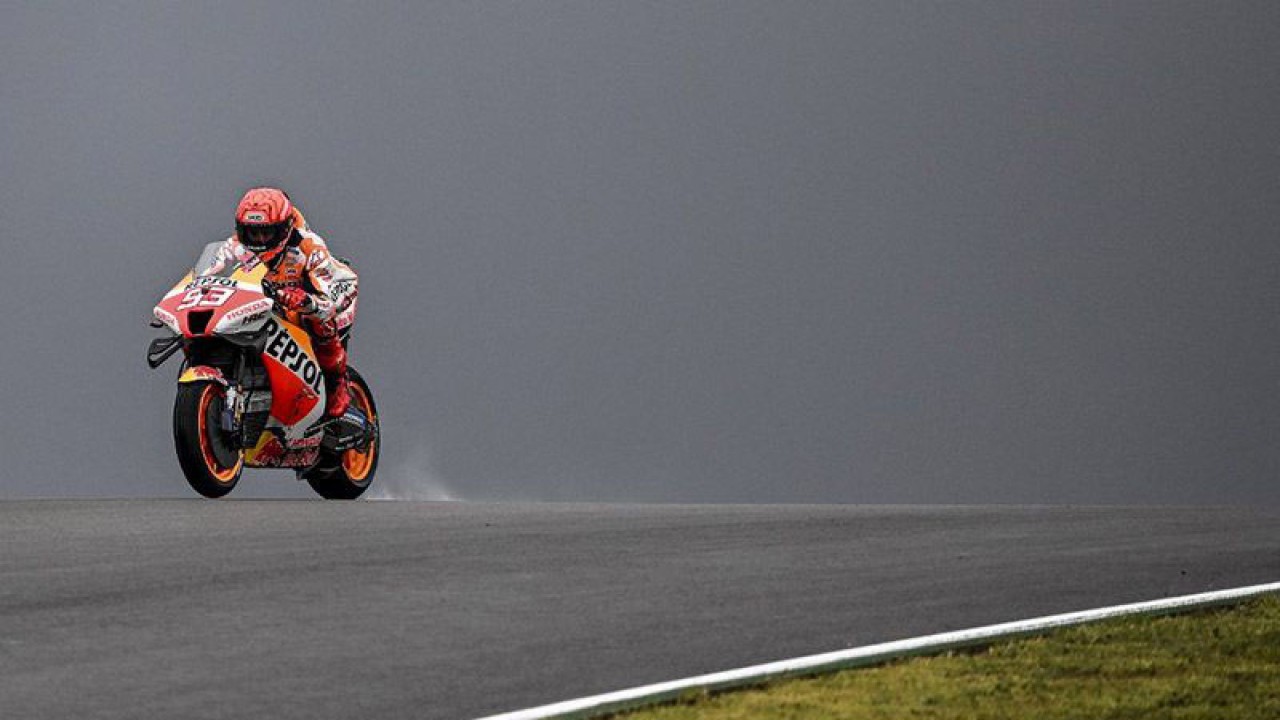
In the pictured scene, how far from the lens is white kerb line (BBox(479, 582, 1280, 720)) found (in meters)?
6.78

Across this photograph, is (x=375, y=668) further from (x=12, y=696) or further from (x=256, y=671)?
(x=12, y=696)

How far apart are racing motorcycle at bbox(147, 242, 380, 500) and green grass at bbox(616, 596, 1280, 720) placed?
7.22m

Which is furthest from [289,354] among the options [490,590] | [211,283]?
[490,590]

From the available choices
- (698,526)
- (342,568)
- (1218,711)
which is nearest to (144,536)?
(342,568)

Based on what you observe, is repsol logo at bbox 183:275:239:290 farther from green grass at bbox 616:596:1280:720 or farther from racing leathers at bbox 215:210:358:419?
green grass at bbox 616:596:1280:720

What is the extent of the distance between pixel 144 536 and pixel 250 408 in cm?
311

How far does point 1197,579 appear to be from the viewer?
32.8 feet

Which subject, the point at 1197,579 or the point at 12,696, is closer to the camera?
the point at 12,696

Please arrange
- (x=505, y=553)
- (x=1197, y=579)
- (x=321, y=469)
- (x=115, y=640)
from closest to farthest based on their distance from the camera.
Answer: (x=115, y=640), (x=1197, y=579), (x=505, y=553), (x=321, y=469)

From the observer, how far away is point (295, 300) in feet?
48.3

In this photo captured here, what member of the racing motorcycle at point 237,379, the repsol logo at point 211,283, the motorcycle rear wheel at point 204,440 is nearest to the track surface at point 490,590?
the motorcycle rear wheel at point 204,440

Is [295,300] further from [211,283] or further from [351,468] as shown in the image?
[351,468]

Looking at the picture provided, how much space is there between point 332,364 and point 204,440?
1515 millimetres

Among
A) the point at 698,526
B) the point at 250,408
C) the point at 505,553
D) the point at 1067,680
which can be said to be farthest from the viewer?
the point at 250,408
